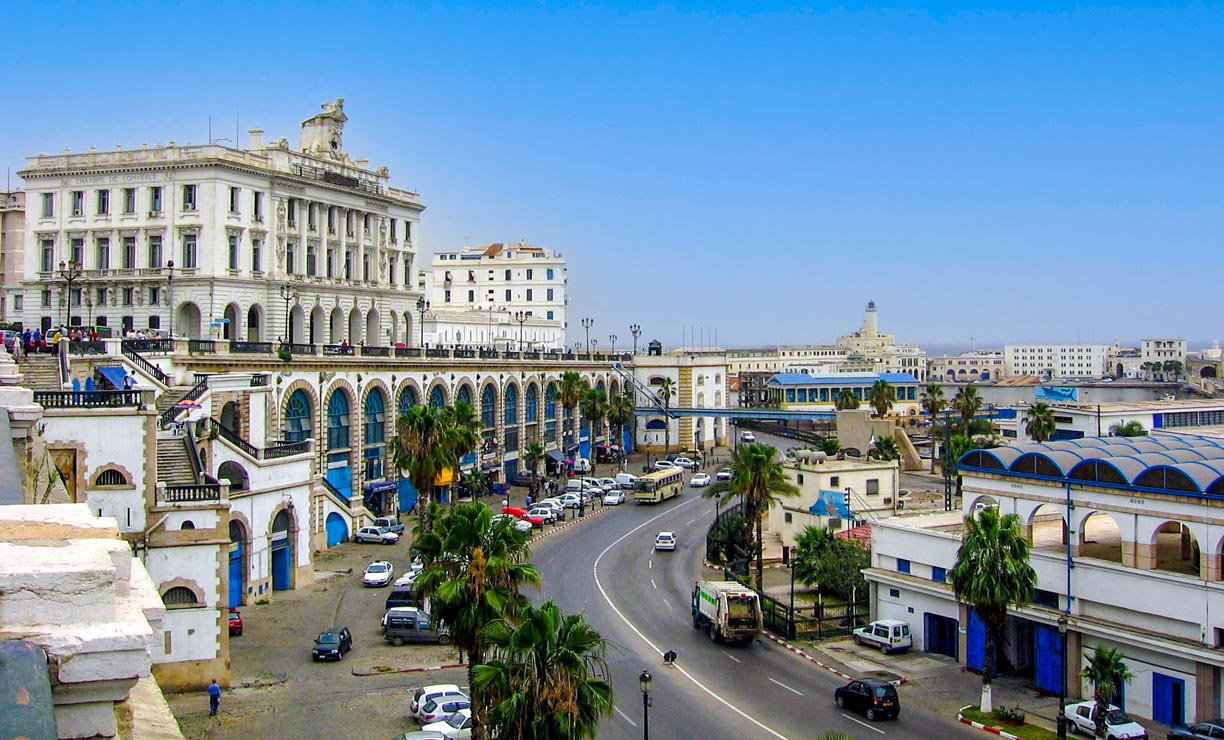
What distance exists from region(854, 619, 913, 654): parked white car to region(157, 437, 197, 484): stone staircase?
25062 mm

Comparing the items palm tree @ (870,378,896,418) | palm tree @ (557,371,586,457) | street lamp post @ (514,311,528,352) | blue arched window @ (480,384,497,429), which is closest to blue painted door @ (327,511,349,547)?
blue arched window @ (480,384,497,429)

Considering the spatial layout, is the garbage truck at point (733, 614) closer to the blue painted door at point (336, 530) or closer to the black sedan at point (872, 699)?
the black sedan at point (872, 699)

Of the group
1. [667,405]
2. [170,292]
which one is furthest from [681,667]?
[667,405]

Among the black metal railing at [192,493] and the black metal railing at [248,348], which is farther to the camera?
the black metal railing at [248,348]

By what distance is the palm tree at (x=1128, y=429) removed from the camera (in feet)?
272

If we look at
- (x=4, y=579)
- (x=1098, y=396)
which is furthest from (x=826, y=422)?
(x=4, y=579)

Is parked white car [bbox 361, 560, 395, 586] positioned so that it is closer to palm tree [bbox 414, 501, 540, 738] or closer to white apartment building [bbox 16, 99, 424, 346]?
palm tree [bbox 414, 501, 540, 738]

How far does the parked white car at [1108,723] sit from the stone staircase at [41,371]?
121ft

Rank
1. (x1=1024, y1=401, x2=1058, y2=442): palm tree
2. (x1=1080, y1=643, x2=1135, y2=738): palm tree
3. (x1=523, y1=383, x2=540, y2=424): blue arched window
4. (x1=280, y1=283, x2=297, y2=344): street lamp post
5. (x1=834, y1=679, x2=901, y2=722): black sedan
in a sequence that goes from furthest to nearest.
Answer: (x1=523, y1=383, x2=540, y2=424): blue arched window
(x1=1024, y1=401, x2=1058, y2=442): palm tree
(x1=280, y1=283, x2=297, y2=344): street lamp post
(x1=834, y1=679, x2=901, y2=722): black sedan
(x1=1080, y1=643, x2=1135, y2=738): palm tree

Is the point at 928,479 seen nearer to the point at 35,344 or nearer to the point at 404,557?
the point at 404,557

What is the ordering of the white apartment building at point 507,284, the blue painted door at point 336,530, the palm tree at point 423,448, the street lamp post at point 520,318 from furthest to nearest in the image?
the white apartment building at point 507,284
the street lamp post at point 520,318
the blue painted door at point 336,530
the palm tree at point 423,448

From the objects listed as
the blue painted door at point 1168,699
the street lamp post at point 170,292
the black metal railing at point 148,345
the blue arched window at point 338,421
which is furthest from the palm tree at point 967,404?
the black metal railing at point 148,345

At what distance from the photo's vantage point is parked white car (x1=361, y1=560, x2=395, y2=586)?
48.9 m

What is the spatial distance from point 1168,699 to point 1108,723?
3.39 meters
